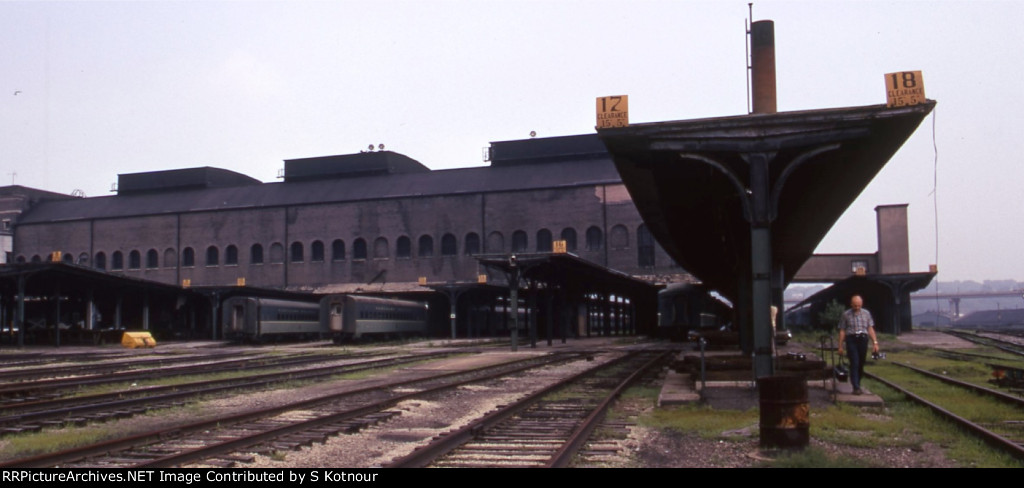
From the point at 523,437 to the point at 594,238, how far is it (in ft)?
160

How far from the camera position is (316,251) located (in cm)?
6253

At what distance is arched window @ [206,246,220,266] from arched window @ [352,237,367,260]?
1155 cm

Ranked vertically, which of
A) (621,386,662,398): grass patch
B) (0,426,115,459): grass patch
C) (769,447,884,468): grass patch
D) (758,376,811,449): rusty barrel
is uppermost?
(758,376,811,449): rusty barrel

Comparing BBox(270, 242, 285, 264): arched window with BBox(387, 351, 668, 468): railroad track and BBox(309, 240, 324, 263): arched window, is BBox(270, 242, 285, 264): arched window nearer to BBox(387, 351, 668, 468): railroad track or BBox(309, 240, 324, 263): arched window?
BBox(309, 240, 324, 263): arched window

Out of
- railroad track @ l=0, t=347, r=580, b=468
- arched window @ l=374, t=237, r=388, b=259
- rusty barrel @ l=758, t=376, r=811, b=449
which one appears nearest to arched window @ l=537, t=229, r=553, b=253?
arched window @ l=374, t=237, r=388, b=259

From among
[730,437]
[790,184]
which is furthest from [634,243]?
[730,437]

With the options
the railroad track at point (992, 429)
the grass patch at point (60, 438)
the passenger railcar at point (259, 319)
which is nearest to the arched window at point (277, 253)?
the passenger railcar at point (259, 319)

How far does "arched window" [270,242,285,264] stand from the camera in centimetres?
6319

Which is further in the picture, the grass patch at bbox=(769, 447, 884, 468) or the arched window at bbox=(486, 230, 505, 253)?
the arched window at bbox=(486, 230, 505, 253)

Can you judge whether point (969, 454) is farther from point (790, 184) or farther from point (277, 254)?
point (277, 254)

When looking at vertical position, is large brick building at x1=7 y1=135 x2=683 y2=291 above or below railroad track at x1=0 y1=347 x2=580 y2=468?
above

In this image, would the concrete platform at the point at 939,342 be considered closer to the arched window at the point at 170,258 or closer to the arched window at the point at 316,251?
the arched window at the point at 316,251
